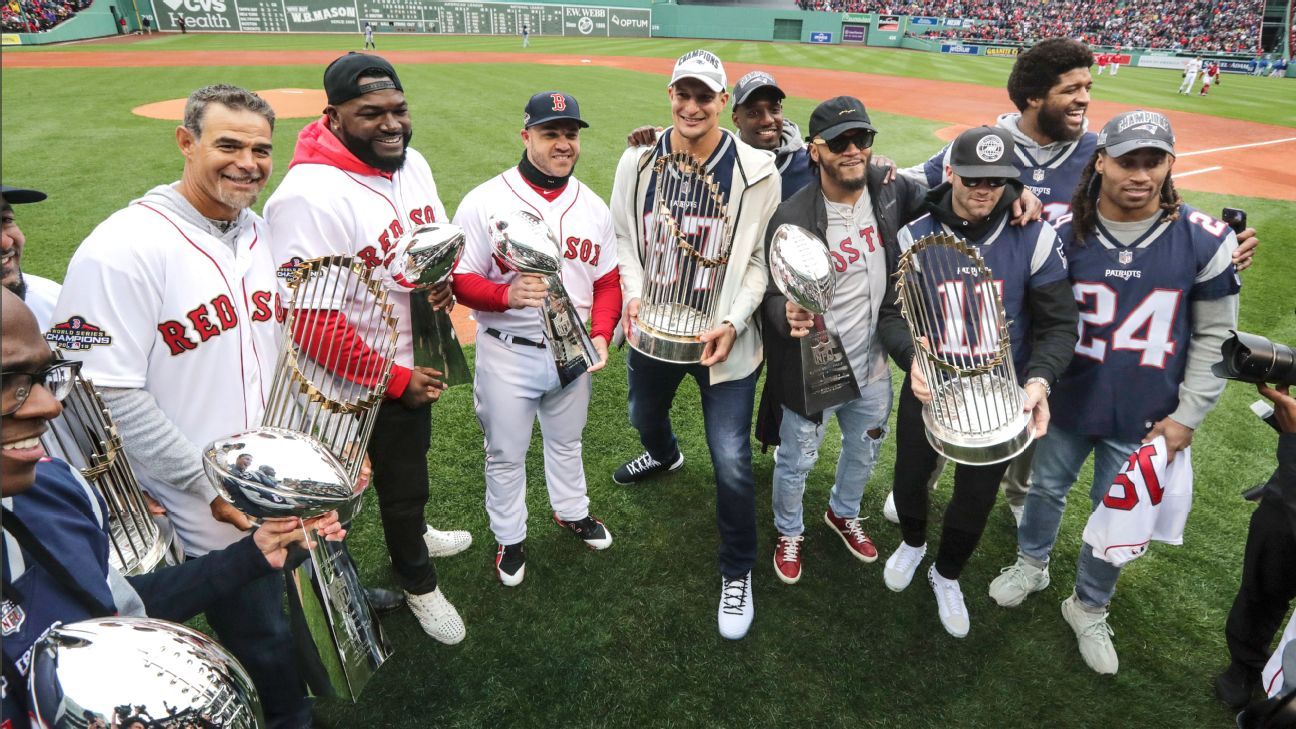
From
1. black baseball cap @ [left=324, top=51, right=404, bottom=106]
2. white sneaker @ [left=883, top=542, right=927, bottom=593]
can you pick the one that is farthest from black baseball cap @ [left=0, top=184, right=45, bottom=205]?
white sneaker @ [left=883, top=542, right=927, bottom=593]

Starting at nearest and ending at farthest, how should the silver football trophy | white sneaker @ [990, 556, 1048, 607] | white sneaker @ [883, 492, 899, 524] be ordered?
the silver football trophy → white sneaker @ [990, 556, 1048, 607] → white sneaker @ [883, 492, 899, 524]

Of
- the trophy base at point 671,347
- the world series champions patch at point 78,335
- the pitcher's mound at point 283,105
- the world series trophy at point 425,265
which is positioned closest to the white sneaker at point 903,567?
the trophy base at point 671,347

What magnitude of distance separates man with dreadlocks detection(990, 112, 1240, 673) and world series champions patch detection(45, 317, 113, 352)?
151 inches

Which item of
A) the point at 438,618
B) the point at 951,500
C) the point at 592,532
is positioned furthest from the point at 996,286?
the point at 438,618

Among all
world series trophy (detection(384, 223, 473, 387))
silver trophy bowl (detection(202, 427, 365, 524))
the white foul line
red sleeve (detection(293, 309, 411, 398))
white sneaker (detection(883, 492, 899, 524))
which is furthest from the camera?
the white foul line

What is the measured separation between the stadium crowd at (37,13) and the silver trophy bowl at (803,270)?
35886 millimetres

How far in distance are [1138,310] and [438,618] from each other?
3624mm

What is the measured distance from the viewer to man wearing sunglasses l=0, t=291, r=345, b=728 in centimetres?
144

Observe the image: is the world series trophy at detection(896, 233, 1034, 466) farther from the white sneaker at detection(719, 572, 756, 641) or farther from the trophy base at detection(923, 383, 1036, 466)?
the white sneaker at detection(719, 572, 756, 641)

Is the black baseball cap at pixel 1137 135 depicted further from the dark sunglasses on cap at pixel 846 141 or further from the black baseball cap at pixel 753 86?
the black baseball cap at pixel 753 86

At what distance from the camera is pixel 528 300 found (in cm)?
293

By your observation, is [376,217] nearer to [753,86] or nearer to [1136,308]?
[753,86]

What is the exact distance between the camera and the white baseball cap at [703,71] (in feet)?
10.3

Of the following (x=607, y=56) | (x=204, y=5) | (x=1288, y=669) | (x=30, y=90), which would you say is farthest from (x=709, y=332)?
(x=204, y=5)
